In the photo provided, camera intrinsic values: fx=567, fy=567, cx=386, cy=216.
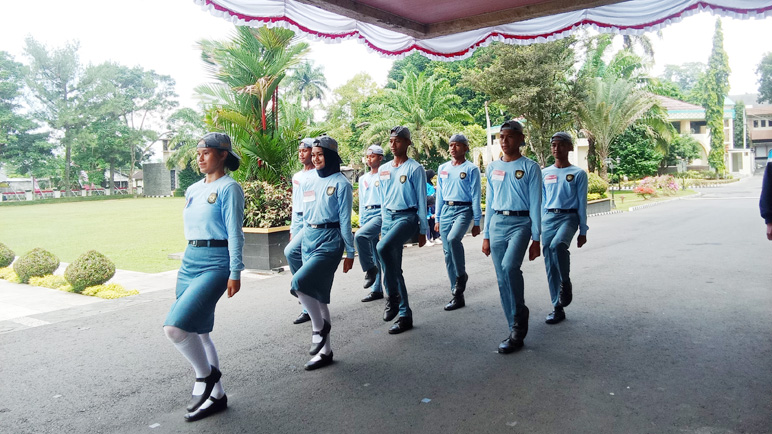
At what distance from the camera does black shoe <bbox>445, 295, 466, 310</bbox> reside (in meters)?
6.98

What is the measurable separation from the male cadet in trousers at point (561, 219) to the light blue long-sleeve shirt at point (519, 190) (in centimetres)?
91

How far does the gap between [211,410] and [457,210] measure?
163 inches

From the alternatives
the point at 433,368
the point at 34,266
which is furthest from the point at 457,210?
the point at 34,266

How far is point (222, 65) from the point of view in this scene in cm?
1161

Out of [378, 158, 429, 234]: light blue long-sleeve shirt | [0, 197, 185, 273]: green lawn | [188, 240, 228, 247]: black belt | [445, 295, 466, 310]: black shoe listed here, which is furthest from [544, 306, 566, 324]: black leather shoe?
[0, 197, 185, 273]: green lawn

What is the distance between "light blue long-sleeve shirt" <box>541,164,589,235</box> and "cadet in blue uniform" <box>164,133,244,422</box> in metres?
3.78

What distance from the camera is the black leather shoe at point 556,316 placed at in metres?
6.23

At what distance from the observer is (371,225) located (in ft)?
23.2

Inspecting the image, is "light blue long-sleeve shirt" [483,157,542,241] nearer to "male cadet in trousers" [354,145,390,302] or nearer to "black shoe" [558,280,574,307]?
"black shoe" [558,280,574,307]

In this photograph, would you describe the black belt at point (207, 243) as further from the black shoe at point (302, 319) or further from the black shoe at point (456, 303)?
the black shoe at point (456, 303)

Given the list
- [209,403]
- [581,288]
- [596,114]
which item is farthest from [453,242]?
[596,114]

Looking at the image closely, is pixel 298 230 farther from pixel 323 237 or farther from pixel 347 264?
pixel 323 237

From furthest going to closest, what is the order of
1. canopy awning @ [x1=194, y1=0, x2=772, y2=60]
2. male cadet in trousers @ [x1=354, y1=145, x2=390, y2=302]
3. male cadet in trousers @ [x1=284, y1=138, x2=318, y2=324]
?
male cadet in trousers @ [x1=354, y1=145, x2=390, y2=302] → male cadet in trousers @ [x1=284, y1=138, x2=318, y2=324] → canopy awning @ [x1=194, y1=0, x2=772, y2=60]

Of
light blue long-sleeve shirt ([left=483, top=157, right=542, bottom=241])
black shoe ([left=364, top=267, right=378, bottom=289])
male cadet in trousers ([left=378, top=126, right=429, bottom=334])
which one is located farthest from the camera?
black shoe ([left=364, top=267, right=378, bottom=289])
